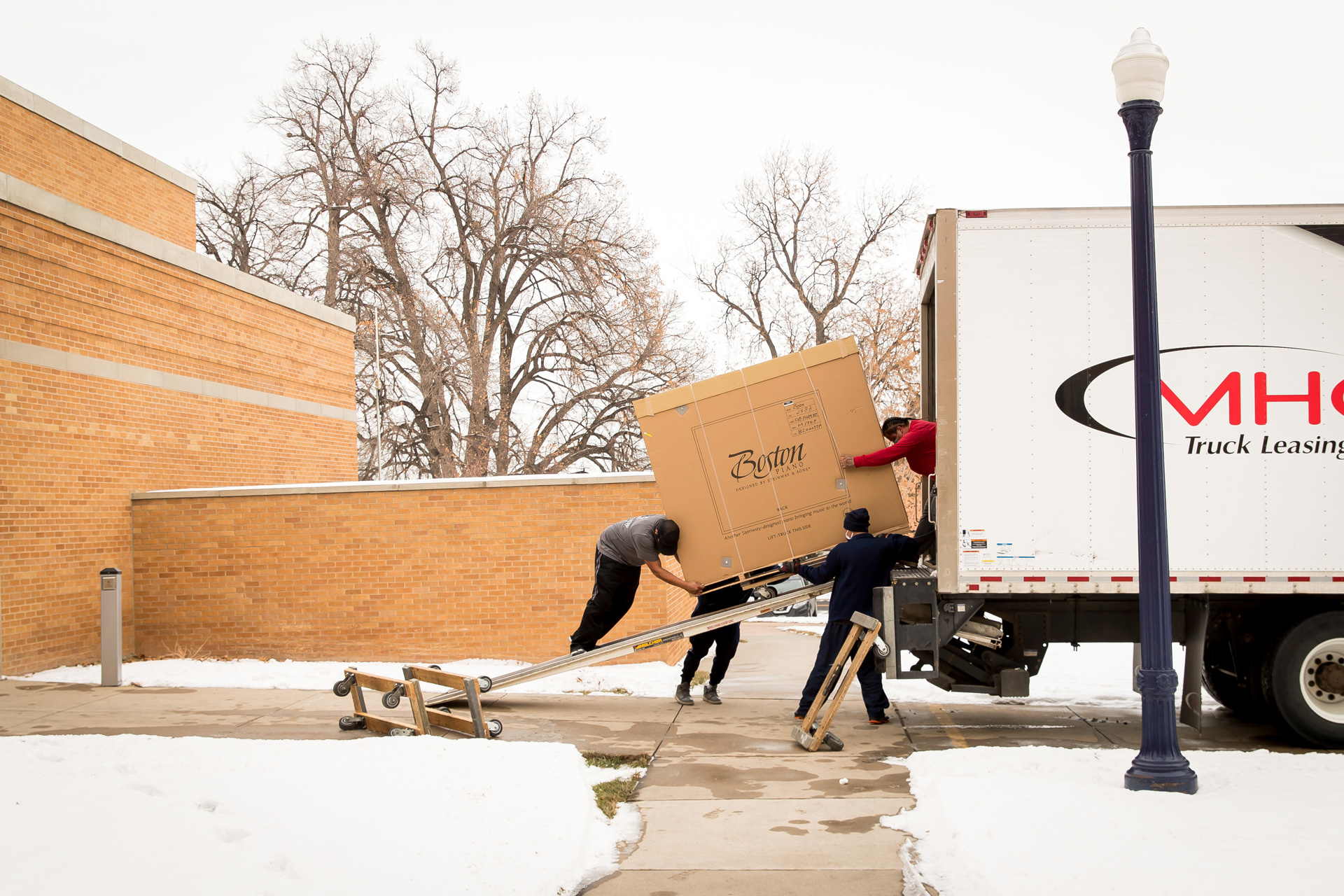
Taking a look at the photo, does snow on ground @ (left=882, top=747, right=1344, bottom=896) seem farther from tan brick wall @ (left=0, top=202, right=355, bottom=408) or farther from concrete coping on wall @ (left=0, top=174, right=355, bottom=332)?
concrete coping on wall @ (left=0, top=174, right=355, bottom=332)

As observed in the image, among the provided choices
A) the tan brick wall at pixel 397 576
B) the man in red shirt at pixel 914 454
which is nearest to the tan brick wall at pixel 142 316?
the tan brick wall at pixel 397 576

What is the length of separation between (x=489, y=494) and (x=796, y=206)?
28351 millimetres

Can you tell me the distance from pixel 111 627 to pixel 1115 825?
366 inches

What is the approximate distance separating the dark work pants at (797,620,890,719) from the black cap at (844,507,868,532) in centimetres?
69

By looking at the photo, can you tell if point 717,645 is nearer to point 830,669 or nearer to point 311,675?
point 830,669

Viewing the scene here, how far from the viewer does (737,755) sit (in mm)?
6949

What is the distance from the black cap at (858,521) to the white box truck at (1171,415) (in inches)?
28.1

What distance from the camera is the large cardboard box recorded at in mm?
7762

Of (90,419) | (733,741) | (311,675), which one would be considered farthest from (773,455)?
(90,419)

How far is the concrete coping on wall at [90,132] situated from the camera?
12.6m

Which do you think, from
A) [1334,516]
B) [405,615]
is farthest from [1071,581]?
[405,615]

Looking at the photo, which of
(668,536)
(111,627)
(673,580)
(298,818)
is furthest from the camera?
(111,627)

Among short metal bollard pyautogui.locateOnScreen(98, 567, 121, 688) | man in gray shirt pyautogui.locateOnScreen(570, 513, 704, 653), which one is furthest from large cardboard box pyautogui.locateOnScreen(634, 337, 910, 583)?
short metal bollard pyautogui.locateOnScreen(98, 567, 121, 688)

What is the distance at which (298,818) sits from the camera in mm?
4738
